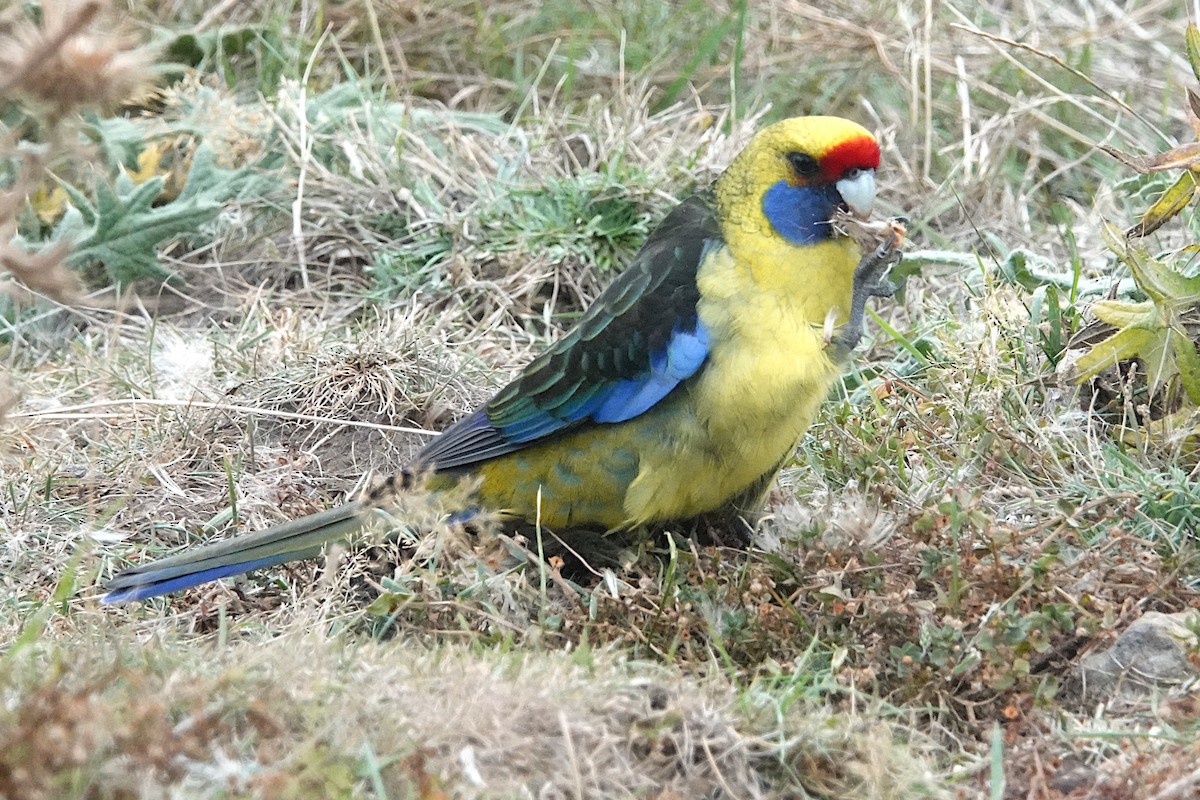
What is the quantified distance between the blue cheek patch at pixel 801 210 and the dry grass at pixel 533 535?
46cm

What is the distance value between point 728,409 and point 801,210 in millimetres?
438

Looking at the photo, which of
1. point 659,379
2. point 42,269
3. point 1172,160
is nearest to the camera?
point 42,269

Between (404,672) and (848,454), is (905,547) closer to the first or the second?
(848,454)

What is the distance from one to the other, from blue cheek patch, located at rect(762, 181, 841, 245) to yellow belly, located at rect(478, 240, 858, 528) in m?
0.03

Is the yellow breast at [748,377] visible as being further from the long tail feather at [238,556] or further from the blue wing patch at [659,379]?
the long tail feather at [238,556]

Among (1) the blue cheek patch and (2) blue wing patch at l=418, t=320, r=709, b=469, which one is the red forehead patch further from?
(2) blue wing patch at l=418, t=320, r=709, b=469

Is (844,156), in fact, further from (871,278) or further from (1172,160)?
(1172,160)

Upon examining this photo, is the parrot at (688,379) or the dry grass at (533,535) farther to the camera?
the parrot at (688,379)

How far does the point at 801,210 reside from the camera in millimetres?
2801

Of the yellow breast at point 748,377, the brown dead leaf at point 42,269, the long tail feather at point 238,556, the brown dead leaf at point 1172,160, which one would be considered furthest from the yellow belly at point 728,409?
the brown dead leaf at point 42,269

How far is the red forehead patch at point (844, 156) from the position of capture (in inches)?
110

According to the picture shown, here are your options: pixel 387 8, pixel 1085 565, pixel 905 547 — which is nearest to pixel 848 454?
pixel 905 547

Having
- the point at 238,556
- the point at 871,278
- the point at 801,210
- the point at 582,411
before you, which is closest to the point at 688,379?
the point at 582,411

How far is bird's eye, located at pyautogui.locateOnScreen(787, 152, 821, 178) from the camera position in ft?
9.25
